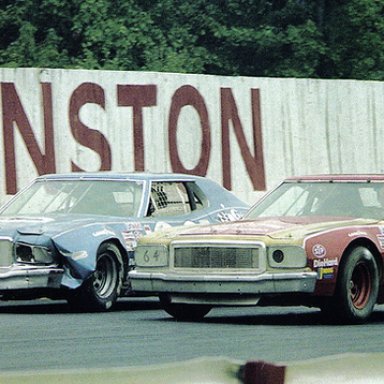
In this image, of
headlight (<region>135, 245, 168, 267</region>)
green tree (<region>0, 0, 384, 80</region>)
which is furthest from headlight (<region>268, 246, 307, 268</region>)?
green tree (<region>0, 0, 384, 80</region>)

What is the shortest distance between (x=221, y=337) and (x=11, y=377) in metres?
5.84

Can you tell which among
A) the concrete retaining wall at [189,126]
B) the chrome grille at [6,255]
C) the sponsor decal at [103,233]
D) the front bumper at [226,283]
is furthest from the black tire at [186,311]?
the concrete retaining wall at [189,126]

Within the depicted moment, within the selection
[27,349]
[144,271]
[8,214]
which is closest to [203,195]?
[8,214]

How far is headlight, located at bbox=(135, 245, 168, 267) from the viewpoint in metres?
12.1

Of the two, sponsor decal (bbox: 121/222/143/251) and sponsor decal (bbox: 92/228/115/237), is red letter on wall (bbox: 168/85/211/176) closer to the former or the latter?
sponsor decal (bbox: 121/222/143/251)

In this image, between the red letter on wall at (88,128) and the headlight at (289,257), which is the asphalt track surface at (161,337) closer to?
the headlight at (289,257)

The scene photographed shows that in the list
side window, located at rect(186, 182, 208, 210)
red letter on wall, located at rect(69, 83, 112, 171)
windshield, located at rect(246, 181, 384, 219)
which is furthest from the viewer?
red letter on wall, located at rect(69, 83, 112, 171)

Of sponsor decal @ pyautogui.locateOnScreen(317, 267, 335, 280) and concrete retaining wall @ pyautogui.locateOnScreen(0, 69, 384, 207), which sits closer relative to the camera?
sponsor decal @ pyautogui.locateOnScreen(317, 267, 335, 280)

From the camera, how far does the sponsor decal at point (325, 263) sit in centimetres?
1161

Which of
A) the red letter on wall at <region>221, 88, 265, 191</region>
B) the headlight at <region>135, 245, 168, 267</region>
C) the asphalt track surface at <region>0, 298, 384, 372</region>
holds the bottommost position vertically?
the asphalt track surface at <region>0, 298, 384, 372</region>

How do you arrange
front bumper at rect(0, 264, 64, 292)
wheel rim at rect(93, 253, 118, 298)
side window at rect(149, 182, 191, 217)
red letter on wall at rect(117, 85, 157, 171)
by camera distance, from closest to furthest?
1. front bumper at rect(0, 264, 64, 292)
2. wheel rim at rect(93, 253, 118, 298)
3. side window at rect(149, 182, 191, 217)
4. red letter on wall at rect(117, 85, 157, 171)

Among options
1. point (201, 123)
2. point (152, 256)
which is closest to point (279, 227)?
point (152, 256)

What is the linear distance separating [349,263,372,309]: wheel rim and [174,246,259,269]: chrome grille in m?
0.84

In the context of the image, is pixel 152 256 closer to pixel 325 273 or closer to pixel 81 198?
pixel 325 273
